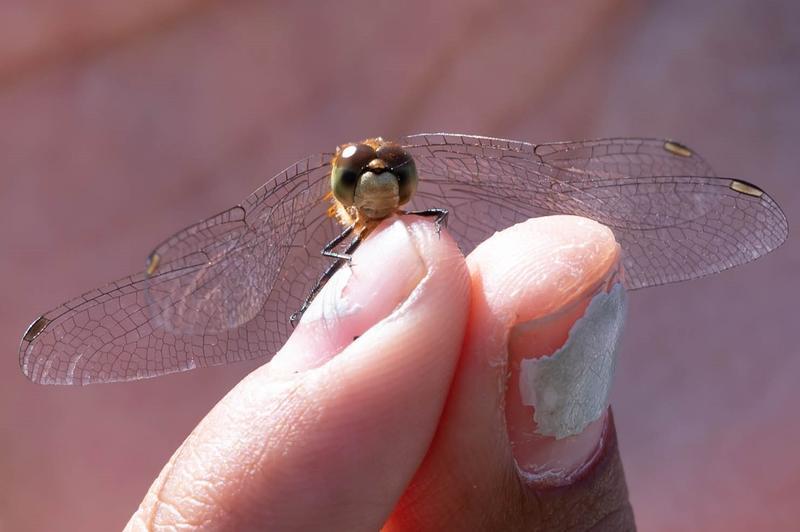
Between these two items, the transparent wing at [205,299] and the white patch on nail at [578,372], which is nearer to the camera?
the white patch on nail at [578,372]

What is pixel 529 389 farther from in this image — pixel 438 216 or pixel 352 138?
pixel 352 138

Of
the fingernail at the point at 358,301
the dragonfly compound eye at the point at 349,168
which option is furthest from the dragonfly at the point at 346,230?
the fingernail at the point at 358,301

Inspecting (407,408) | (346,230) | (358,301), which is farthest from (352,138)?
(407,408)

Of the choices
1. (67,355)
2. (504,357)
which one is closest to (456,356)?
(504,357)

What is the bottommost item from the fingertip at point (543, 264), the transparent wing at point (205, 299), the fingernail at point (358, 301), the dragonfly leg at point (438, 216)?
the fingertip at point (543, 264)

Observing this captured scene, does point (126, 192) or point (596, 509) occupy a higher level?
point (126, 192)

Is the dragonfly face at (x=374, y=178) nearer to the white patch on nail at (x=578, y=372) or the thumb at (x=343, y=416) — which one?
the thumb at (x=343, y=416)

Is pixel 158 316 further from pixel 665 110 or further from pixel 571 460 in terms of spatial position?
pixel 665 110
